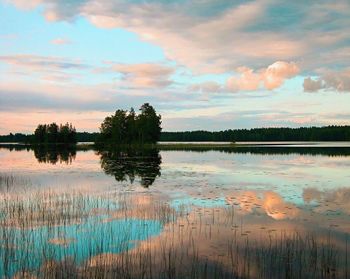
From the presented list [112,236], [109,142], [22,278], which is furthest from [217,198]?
[109,142]

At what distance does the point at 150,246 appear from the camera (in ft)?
44.4

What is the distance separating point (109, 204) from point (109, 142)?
113 metres

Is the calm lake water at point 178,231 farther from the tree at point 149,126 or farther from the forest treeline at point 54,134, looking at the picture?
the forest treeline at point 54,134

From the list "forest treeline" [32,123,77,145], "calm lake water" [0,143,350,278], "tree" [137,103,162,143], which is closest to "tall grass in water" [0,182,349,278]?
"calm lake water" [0,143,350,278]

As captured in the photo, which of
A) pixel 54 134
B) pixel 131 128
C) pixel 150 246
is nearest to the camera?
pixel 150 246

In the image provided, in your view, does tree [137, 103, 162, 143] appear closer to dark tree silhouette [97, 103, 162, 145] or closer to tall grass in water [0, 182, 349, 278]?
dark tree silhouette [97, 103, 162, 145]

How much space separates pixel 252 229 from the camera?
51.9ft

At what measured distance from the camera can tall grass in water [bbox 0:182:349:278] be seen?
1086 centimetres

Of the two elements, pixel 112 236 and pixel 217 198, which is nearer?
pixel 112 236

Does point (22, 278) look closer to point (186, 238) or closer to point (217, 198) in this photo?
point (186, 238)

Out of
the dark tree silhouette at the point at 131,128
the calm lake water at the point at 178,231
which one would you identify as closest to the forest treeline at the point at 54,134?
the dark tree silhouette at the point at 131,128

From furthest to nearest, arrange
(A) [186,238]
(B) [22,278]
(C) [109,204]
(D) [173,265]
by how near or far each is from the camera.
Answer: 1. (C) [109,204]
2. (A) [186,238]
3. (D) [173,265]
4. (B) [22,278]

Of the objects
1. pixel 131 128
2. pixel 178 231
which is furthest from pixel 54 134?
pixel 178 231

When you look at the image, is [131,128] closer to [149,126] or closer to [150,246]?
[149,126]
